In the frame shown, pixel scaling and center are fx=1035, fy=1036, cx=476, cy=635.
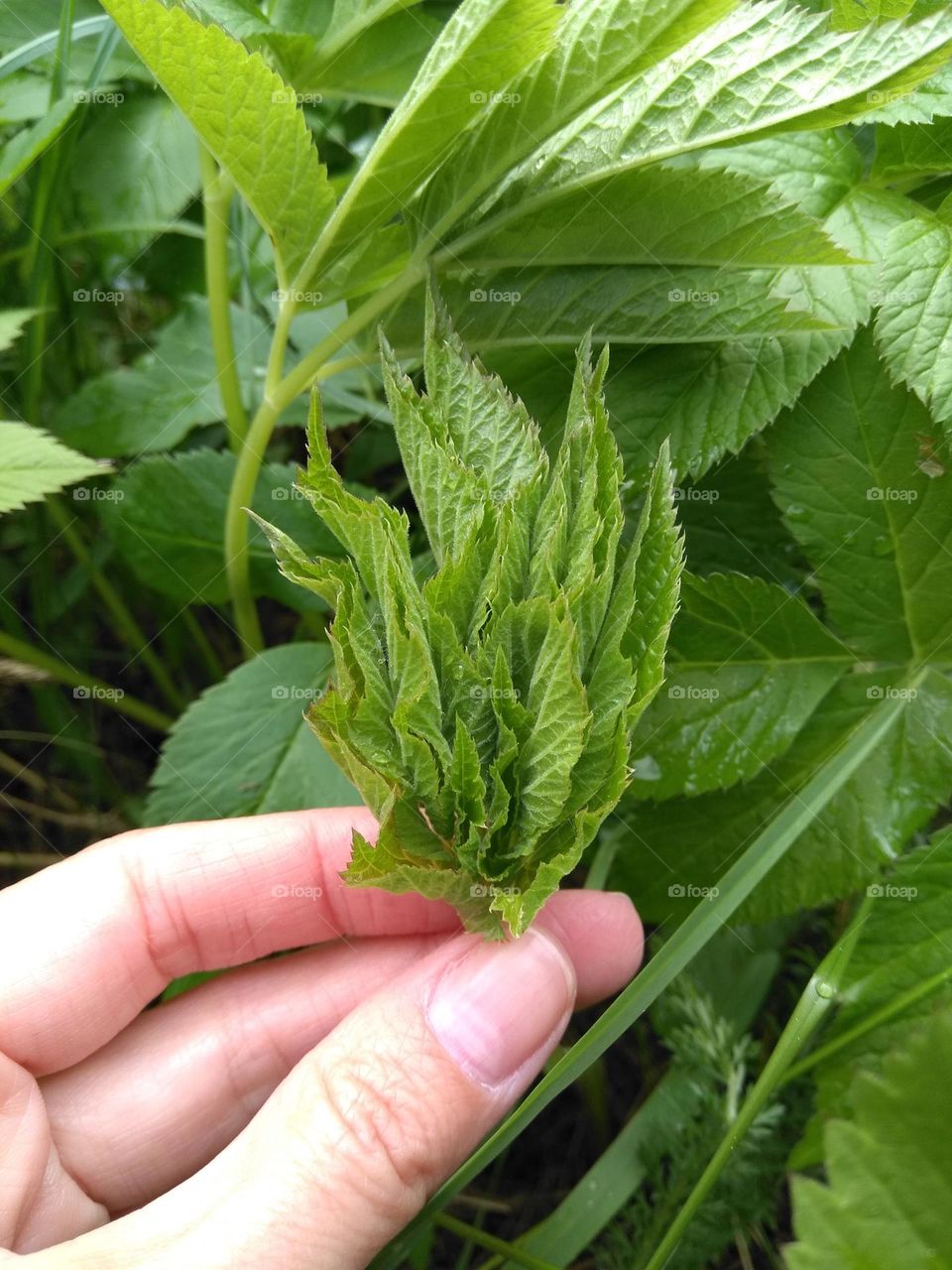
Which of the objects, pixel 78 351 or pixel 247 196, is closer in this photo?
pixel 247 196

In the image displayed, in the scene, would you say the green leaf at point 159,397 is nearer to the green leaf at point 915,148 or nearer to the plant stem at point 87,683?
the plant stem at point 87,683

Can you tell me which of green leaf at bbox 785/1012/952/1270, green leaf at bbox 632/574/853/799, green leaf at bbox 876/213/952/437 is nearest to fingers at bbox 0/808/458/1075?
green leaf at bbox 632/574/853/799

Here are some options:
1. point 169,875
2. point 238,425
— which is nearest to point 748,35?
point 238,425

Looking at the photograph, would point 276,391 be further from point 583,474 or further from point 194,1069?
point 194,1069

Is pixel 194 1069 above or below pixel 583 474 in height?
below

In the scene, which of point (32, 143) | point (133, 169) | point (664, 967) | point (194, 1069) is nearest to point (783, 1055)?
point (664, 967)

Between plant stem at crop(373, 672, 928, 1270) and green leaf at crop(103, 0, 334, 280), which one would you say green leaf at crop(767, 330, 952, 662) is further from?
green leaf at crop(103, 0, 334, 280)

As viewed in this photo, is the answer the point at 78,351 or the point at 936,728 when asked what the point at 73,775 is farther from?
the point at 936,728
